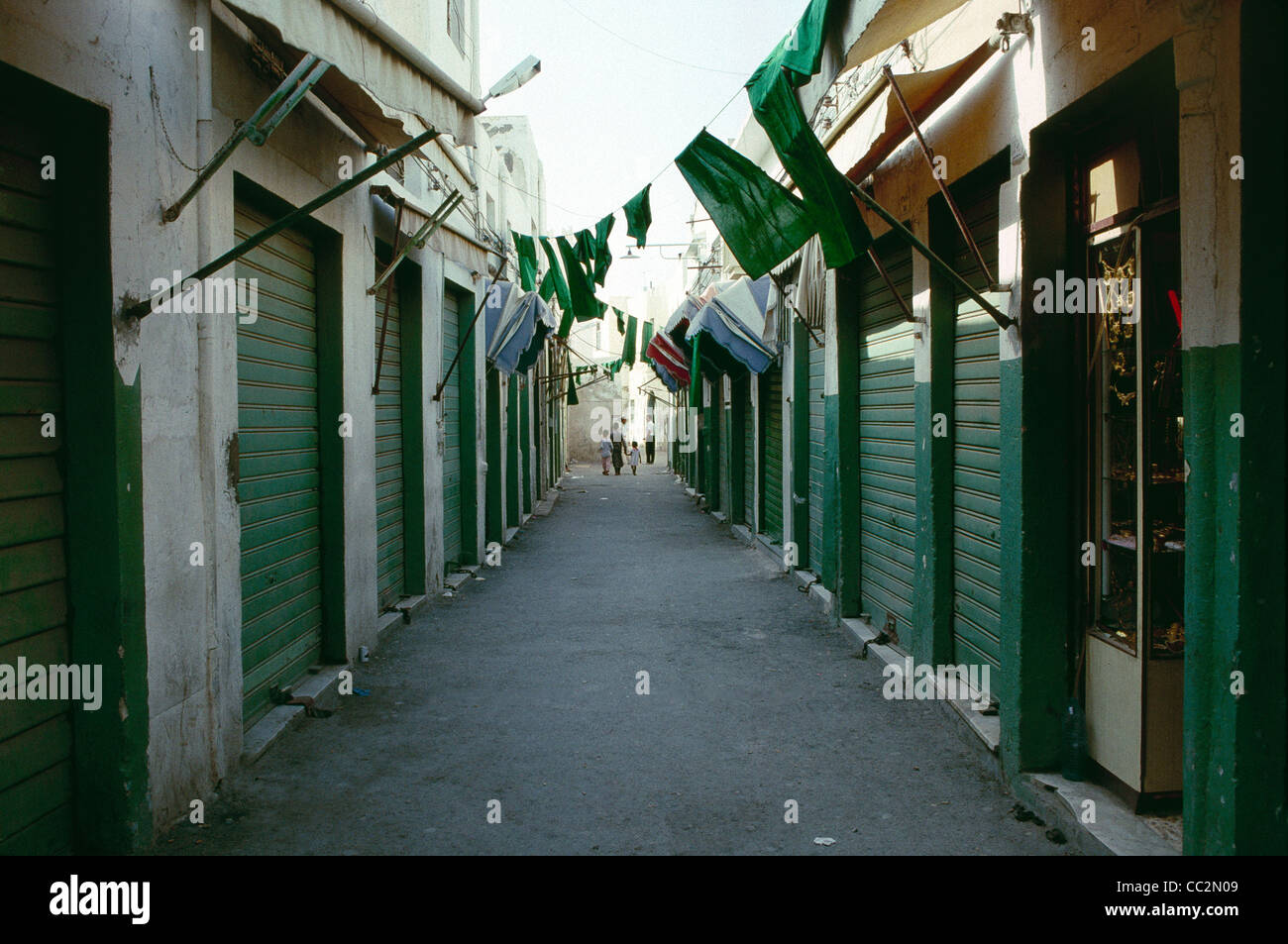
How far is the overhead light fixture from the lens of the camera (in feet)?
26.0

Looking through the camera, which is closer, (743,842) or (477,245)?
(743,842)

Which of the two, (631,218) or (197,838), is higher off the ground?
(631,218)

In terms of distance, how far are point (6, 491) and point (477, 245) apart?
286 inches

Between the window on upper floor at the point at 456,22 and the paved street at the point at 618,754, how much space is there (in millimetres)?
6927

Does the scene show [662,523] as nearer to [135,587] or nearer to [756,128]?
[756,128]

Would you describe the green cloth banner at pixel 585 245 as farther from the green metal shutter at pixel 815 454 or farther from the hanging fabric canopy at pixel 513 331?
the hanging fabric canopy at pixel 513 331

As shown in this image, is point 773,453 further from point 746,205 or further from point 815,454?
point 746,205

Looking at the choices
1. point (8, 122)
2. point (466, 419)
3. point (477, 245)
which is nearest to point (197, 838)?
point (8, 122)

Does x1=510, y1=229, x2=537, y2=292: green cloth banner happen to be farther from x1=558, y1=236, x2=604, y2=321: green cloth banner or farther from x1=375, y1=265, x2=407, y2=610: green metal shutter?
x1=375, y1=265, x2=407, y2=610: green metal shutter

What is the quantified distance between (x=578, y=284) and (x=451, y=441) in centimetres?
296

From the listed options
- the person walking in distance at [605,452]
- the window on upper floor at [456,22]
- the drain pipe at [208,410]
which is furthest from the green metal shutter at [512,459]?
the person walking in distance at [605,452]

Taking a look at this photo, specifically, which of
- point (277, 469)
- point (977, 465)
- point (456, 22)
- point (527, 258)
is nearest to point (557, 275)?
point (527, 258)

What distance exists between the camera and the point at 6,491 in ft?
11.0

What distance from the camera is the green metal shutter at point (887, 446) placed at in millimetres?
6824
